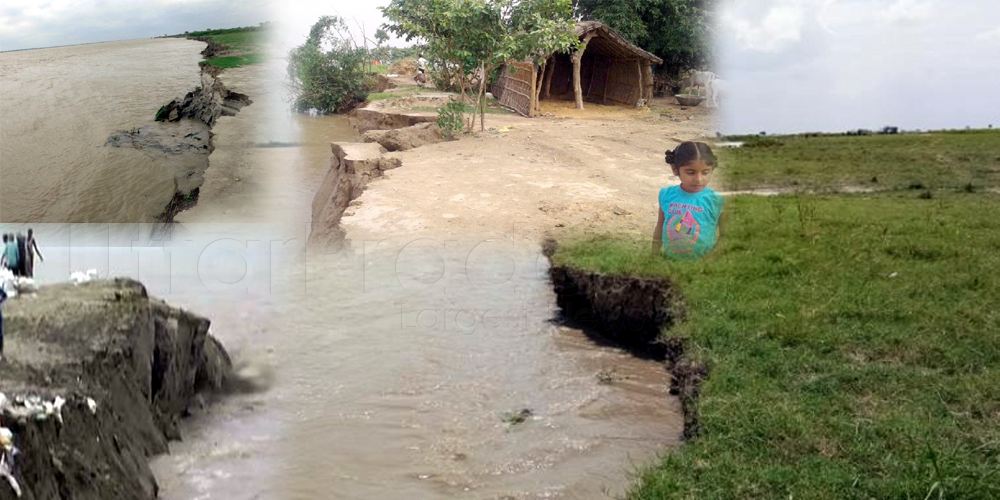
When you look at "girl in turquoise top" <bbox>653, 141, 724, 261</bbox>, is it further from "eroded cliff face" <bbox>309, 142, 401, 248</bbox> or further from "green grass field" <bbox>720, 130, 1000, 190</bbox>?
"green grass field" <bbox>720, 130, 1000, 190</bbox>

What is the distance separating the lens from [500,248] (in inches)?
224

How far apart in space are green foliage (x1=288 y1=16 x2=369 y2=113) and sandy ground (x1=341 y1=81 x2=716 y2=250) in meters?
0.93

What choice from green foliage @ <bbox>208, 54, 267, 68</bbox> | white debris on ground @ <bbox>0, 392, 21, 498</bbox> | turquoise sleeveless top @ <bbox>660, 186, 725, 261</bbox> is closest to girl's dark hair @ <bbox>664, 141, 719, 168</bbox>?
turquoise sleeveless top @ <bbox>660, 186, 725, 261</bbox>

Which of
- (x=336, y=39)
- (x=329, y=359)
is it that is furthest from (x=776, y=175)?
(x=329, y=359)

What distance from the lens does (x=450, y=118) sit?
11.1 metres

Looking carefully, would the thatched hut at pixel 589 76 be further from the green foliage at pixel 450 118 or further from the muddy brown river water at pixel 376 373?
the muddy brown river water at pixel 376 373

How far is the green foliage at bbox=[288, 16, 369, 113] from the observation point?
4547 millimetres

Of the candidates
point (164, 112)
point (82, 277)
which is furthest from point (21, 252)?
point (164, 112)

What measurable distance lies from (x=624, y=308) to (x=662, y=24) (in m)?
9.08

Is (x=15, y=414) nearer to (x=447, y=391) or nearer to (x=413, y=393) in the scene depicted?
(x=413, y=393)

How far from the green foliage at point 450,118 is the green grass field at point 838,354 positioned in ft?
15.8

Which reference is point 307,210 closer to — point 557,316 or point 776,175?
point 557,316

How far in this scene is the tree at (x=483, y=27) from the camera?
10602 mm

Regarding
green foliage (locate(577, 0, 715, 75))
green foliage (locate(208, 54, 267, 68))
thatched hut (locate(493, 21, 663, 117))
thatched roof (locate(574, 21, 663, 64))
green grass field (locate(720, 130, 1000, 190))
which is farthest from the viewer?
thatched hut (locate(493, 21, 663, 117))
